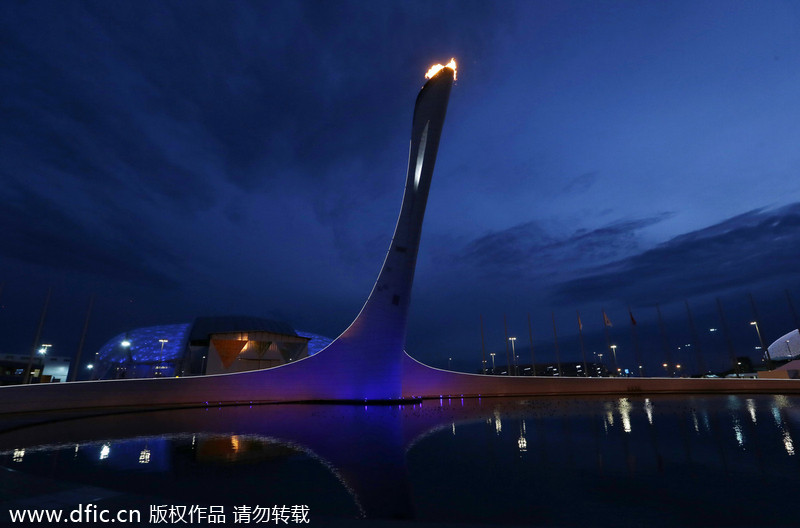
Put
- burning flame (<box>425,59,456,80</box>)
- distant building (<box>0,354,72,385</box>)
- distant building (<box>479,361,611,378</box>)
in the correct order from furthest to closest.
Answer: distant building (<box>479,361,611,378</box>)
distant building (<box>0,354,72,385</box>)
burning flame (<box>425,59,456,80</box>)

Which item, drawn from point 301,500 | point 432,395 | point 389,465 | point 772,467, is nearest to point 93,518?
point 301,500

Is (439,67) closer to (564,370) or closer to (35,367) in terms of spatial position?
(35,367)

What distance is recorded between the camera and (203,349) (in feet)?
170

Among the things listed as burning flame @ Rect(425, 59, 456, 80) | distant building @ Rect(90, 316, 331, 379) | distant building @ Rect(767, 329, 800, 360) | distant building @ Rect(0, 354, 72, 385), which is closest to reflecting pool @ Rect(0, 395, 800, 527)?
burning flame @ Rect(425, 59, 456, 80)

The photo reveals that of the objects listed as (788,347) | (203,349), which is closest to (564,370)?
(788,347)

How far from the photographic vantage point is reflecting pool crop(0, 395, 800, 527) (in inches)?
150

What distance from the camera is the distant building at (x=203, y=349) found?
48.2 meters

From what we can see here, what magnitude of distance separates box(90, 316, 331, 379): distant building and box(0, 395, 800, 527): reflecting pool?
40.3 meters

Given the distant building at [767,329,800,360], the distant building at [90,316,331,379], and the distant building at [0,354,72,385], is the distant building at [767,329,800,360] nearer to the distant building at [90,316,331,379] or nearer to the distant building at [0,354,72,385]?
the distant building at [90,316,331,379]

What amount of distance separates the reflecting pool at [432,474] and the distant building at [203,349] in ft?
132

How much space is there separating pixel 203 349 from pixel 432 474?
5476 centimetres

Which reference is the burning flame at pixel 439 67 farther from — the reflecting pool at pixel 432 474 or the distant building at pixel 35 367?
the distant building at pixel 35 367

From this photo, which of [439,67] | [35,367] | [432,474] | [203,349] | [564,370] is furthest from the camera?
[564,370]

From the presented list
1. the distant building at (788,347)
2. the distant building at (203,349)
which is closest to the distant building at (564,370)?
the distant building at (788,347)
